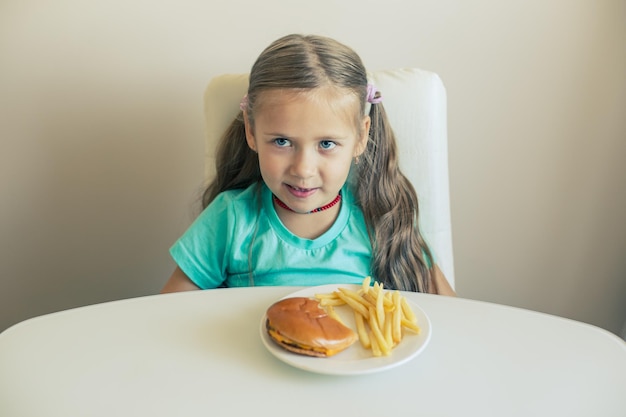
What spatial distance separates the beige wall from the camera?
1.58m

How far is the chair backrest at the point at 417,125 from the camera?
4.62 feet

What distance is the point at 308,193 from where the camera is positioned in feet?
4.07

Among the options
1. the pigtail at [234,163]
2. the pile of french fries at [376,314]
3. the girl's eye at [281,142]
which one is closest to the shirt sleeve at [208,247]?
the pigtail at [234,163]

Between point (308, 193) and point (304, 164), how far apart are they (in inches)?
3.5

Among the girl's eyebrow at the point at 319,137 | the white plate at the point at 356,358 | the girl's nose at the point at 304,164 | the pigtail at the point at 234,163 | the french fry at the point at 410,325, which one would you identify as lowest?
the white plate at the point at 356,358

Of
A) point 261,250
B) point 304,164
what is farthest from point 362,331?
point 261,250

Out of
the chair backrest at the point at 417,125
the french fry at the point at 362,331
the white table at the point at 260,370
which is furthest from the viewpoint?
the chair backrest at the point at 417,125

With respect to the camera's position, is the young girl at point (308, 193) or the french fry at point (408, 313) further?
the young girl at point (308, 193)

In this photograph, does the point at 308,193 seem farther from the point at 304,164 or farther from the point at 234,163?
the point at 234,163

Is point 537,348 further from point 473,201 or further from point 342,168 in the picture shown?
point 473,201

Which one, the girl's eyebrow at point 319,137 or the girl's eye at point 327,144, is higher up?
the girl's eyebrow at point 319,137

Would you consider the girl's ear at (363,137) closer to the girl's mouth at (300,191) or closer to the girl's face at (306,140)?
the girl's face at (306,140)

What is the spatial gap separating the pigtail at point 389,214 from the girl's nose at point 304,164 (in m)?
0.26

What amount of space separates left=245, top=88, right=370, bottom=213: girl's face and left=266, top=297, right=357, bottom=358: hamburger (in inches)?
15.3
